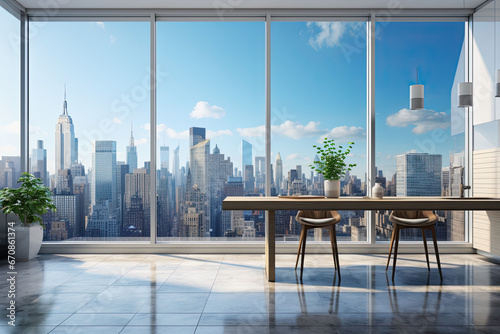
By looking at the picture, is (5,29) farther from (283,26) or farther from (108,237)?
(283,26)

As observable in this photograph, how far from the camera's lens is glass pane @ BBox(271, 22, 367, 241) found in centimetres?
452

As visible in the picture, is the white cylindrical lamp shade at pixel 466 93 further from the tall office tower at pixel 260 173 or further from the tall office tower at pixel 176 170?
the tall office tower at pixel 176 170

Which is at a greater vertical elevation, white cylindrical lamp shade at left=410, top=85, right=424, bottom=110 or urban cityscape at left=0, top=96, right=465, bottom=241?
white cylindrical lamp shade at left=410, top=85, right=424, bottom=110

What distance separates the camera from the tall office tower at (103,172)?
178 inches

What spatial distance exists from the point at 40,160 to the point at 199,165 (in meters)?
1.99

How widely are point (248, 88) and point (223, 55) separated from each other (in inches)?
20.1

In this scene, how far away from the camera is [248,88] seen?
180 inches

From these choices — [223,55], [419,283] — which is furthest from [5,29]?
[419,283]

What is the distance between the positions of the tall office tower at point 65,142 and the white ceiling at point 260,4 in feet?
3.94

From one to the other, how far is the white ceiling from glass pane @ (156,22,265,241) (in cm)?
24

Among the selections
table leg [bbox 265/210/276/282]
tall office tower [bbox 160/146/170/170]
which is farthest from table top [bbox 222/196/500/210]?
tall office tower [bbox 160/146/170/170]

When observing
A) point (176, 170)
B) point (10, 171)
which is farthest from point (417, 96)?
point (10, 171)

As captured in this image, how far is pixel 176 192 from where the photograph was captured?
455 cm

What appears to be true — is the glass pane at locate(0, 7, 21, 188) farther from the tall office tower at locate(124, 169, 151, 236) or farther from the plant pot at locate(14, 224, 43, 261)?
the tall office tower at locate(124, 169, 151, 236)
